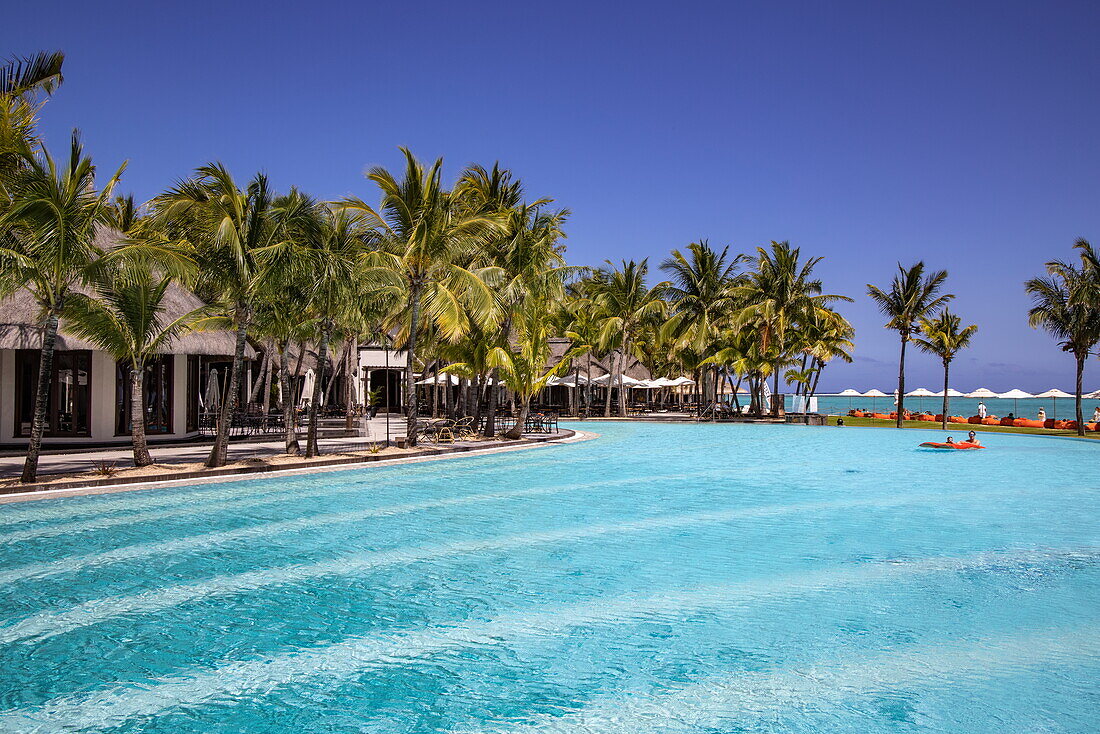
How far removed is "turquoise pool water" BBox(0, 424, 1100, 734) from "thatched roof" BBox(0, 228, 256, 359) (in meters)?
8.17

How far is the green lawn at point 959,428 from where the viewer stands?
109 feet

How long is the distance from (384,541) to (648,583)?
364 cm

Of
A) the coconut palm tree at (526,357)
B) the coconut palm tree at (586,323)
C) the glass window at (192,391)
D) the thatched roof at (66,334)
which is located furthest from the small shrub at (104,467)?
the coconut palm tree at (586,323)

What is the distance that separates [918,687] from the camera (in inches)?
202

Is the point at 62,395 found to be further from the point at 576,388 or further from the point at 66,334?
the point at 576,388

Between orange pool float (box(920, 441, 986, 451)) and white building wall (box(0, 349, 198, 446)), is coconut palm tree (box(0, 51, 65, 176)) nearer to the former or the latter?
white building wall (box(0, 349, 198, 446))

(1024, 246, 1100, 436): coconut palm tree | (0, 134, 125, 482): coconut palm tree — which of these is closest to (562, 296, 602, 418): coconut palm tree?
(1024, 246, 1100, 436): coconut palm tree

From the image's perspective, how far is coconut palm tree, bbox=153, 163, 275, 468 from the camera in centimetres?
1412

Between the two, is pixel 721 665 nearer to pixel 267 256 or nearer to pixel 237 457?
pixel 267 256

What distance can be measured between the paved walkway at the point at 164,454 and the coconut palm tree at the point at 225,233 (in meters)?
2.43

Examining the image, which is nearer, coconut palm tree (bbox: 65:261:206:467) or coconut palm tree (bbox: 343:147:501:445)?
coconut palm tree (bbox: 65:261:206:467)

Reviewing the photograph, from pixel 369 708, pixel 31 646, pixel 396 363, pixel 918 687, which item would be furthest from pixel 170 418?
pixel 918 687

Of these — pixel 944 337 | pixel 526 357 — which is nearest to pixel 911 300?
pixel 944 337

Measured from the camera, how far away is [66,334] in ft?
50.9
